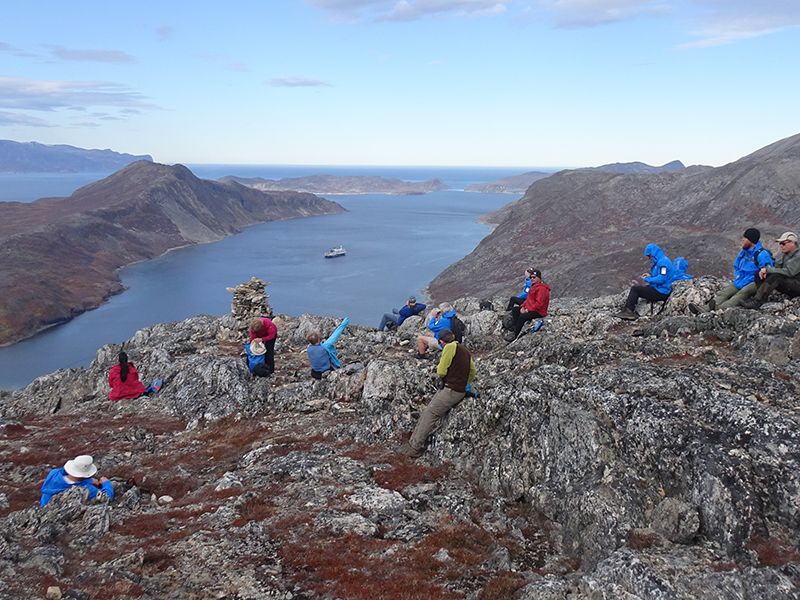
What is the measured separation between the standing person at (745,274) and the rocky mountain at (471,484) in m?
0.86

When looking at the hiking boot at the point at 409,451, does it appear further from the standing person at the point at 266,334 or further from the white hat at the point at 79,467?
the standing person at the point at 266,334

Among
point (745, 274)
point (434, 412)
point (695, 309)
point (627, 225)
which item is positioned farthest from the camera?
point (627, 225)

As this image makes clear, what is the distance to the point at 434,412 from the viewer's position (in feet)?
40.4

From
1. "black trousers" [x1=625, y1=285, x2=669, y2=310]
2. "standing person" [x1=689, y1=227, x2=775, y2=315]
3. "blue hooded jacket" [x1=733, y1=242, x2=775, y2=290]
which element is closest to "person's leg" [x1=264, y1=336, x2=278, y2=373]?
"black trousers" [x1=625, y1=285, x2=669, y2=310]

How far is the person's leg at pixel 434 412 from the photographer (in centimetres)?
1217

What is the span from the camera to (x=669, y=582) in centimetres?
691

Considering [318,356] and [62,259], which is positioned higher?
[318,356]

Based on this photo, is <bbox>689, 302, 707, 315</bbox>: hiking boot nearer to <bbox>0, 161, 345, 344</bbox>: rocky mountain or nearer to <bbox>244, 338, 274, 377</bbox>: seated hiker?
<bbox>244, 338, 274, 377</bbox>: seated hiker

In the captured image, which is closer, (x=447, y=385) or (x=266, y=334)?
(x=447, y=385)

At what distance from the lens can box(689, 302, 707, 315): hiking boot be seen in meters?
15.5

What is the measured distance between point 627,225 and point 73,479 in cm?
13991

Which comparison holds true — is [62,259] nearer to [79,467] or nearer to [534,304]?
[79,467]

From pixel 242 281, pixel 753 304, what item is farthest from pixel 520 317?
pixel 242 281

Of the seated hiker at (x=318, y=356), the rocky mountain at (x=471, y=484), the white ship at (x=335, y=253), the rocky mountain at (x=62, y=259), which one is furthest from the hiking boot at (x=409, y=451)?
the white ship at (x=335, y=253)
